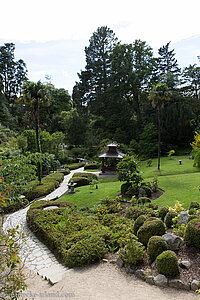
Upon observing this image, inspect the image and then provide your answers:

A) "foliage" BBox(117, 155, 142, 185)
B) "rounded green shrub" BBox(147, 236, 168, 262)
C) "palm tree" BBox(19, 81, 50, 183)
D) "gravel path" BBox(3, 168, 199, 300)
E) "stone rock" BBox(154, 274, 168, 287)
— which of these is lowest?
"gravel path" BBox(3, 168, 199, 300)

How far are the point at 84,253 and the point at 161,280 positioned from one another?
84.1 inches

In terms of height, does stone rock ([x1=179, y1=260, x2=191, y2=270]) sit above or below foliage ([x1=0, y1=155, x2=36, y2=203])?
below

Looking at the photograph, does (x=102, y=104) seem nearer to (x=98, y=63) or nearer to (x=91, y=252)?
(x=98, y=63)

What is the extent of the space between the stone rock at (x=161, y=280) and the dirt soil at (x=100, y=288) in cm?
12

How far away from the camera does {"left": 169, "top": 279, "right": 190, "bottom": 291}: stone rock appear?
4395 mm

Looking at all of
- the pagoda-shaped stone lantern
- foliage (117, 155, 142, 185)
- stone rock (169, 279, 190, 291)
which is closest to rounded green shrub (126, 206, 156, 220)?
foliage (117, 155, 142, 185)

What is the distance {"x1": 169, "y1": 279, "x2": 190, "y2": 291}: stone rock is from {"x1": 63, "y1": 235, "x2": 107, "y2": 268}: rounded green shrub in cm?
207

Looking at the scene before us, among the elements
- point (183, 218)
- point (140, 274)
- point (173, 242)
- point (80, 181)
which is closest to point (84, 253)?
point (140, 274)

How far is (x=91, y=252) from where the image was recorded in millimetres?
5863

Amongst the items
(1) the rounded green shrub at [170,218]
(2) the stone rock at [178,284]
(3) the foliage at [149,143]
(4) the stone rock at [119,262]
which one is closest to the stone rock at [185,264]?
(2) the stone rock at [178,284]

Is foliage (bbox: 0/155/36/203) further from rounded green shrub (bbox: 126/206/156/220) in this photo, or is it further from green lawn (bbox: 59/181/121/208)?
green lawn (bbox: 59/181/121/208)

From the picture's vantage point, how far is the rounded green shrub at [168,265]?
4.69 meters

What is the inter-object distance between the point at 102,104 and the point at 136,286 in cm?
4242

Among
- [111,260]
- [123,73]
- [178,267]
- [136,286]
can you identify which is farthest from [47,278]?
[123,73]
